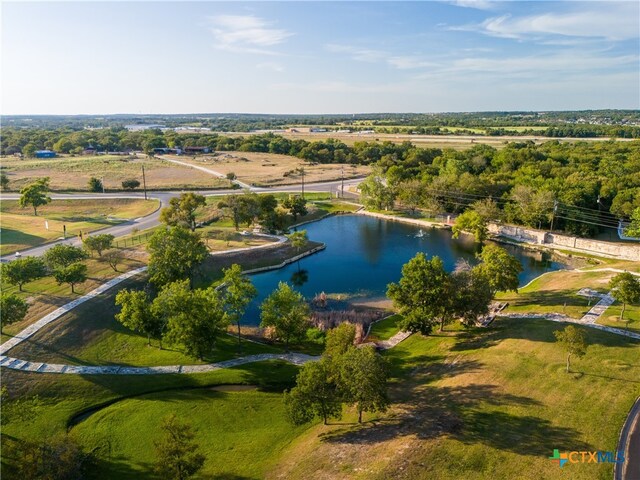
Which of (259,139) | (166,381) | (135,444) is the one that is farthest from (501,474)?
(259,139)

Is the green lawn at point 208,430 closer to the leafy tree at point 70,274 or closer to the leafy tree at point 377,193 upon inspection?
the leafy tree at point 70,274

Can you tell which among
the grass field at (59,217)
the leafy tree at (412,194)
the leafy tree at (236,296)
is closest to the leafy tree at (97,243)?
the grass field at (59,217)

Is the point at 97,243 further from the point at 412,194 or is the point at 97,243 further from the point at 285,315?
the point at 412,194

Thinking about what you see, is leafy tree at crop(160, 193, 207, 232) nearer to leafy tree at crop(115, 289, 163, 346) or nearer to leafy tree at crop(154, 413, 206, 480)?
leafy tree at crop(115, 289, 163, 346)

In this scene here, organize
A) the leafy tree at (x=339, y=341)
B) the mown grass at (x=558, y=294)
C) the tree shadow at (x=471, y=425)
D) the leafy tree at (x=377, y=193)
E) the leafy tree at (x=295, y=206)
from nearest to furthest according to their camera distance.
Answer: the tree shadow at (x=471, y=425) < the leafy tree at (x=339, y=341) < the mown grass at (x=558, y=294) < the leafy tree at (x=295, y=206) < the leafy tree at (x=377, y=193)

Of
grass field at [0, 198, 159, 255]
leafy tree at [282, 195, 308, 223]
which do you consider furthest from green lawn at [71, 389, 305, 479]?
leafy tree at [282, 195, 308, 223]

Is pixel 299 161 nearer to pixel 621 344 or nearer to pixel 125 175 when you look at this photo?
pixel 125 175
